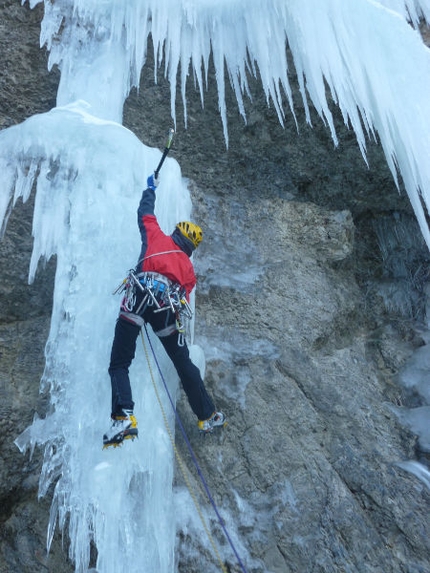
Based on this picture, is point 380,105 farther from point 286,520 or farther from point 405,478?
point 286,520

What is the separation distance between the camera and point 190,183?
17.7 feet

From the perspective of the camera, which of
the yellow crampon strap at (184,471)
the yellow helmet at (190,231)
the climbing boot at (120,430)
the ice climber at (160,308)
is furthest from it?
the yellow helmet at (190,231)

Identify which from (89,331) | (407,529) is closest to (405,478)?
(407,529)

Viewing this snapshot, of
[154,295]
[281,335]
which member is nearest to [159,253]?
[154,295]

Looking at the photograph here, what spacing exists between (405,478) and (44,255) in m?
3.07

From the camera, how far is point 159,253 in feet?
12.0

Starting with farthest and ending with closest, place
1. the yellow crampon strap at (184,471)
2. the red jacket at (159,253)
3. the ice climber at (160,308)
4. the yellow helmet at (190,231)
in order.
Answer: the yellow helmet at (190,231) < the red jacket at (159,253) < the ice climber at (160,308) < the yellow crampon strap at (184,471)

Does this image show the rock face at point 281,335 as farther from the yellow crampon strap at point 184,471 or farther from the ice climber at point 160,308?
the ice climber at point 160,308

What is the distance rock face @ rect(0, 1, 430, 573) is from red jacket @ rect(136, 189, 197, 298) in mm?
862

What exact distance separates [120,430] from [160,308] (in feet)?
2.66

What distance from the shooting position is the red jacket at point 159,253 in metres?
3.65

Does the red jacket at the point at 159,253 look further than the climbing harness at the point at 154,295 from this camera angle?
Yes

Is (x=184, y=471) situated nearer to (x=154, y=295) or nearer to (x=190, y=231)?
(x=154, y=295)

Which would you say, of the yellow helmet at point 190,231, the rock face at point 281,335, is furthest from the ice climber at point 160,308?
the rock face at point 281,335
